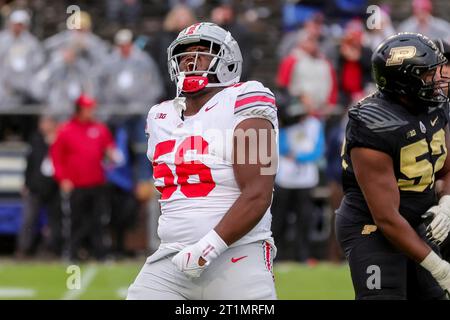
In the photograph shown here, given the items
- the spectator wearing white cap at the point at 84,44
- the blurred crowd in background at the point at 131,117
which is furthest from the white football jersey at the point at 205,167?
the spectator wearing white cap at the point at 84,44

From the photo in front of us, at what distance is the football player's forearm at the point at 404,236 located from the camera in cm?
524

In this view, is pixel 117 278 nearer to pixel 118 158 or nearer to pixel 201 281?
pixel 118 158

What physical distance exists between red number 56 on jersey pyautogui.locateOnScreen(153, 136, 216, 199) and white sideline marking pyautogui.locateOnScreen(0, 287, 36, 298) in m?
5.58

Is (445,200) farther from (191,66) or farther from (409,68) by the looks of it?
(191,66)

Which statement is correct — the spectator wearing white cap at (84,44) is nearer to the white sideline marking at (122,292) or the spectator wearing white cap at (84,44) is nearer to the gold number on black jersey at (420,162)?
the white sideline marking at (122,292)

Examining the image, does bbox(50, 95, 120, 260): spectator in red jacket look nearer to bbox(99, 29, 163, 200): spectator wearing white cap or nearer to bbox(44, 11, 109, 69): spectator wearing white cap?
bbox(99, 29, 163, 200): spectator wearing white cap

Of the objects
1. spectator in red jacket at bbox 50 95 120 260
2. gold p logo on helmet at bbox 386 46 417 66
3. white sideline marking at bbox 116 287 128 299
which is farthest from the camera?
spectator in red jacket at bbox 50 95 120 260

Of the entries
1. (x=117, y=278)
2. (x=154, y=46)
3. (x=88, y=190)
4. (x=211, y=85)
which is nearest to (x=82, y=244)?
(x=88, y=190)

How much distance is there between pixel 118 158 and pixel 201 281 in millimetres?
7964

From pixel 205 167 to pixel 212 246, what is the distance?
15.3 inches

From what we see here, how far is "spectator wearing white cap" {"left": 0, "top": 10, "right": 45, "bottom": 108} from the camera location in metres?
13.8

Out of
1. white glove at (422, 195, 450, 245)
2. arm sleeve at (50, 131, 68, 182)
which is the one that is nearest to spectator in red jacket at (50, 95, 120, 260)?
arm sleeve at (50, 131, 68, 182)

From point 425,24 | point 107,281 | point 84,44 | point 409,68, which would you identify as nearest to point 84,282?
point 107,281

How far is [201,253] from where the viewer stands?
4.73 metres
